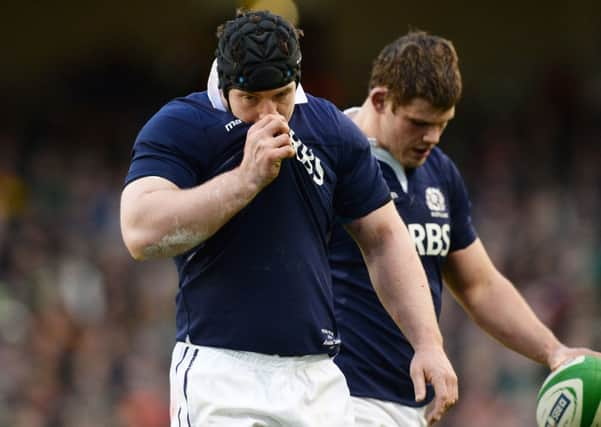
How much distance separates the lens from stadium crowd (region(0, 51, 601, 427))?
424 inches

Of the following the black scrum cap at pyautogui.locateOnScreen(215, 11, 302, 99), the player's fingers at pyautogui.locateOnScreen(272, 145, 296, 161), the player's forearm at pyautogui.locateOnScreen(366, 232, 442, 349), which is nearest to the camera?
the player's fingers at pyautogui.locateOnScreen(272, 145, 296, 161)

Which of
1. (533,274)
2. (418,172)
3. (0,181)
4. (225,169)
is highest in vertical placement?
(225,169)

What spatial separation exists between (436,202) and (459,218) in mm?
186

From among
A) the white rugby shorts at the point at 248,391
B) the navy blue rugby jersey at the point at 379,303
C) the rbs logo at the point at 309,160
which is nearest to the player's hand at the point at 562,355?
the navy blue rugby jersey at the point at 379,303

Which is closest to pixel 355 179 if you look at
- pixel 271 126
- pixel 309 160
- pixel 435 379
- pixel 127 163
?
pixel 309 160

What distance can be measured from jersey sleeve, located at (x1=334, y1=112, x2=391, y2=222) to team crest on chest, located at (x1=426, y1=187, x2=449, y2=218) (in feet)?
3.05

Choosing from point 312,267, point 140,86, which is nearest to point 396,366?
point 312,267

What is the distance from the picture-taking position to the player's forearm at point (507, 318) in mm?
5230

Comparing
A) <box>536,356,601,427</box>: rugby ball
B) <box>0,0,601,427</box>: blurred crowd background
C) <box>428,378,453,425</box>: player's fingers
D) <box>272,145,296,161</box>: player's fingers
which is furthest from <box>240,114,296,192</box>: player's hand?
<box>0,0,601,427</box>: blurred crowd background

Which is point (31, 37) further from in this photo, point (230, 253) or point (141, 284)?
point (230, 253)

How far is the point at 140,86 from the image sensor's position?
15.9m

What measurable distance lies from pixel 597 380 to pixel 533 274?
21.9 feet

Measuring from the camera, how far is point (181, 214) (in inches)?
142

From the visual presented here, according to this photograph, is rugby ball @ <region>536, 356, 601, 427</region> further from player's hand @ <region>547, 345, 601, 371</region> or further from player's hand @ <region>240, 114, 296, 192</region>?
player's hand @ <region>240, 114, 296, 192</region>
